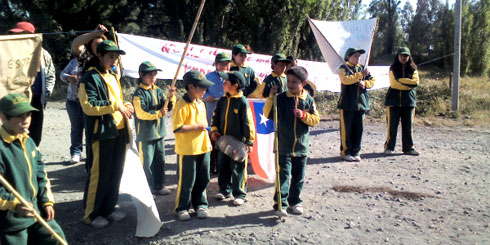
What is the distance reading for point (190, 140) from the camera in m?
4.53

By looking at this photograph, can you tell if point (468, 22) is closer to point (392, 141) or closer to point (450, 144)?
point (450, 144)

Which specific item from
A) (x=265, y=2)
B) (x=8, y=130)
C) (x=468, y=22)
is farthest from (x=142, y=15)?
(x=8, y=130)

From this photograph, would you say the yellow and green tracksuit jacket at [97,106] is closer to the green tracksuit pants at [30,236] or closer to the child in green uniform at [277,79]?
the green tracksuit pants at [30,236]

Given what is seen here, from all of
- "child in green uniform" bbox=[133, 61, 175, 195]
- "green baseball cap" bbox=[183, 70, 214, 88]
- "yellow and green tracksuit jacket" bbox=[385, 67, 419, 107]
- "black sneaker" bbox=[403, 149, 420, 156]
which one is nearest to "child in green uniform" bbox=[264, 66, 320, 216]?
"green baseball cap" bbox=[183, 70, 214, 88]

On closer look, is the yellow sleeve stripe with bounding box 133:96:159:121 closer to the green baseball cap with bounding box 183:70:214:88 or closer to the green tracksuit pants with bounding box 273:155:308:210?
the green baseball cap with bounding box 183:70:214:88

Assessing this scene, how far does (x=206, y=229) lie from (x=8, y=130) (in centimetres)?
221

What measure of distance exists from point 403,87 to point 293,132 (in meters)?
3.94

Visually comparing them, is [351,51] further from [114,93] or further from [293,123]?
[114,93]

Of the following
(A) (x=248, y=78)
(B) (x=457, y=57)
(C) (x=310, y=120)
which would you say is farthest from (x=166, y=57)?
(B) (x=457, y=57)

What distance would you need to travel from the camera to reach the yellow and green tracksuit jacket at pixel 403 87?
25.3 ft

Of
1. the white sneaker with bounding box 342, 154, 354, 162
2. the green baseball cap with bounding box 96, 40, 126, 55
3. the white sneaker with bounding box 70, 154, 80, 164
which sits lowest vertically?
the white sneaker with bounding box 342, 154, 354, 162

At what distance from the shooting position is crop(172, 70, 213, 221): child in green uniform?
450cm

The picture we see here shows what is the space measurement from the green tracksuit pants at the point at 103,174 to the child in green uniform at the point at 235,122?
3.90ft

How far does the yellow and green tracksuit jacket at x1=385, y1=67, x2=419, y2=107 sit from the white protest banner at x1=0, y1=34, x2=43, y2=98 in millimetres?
6317
